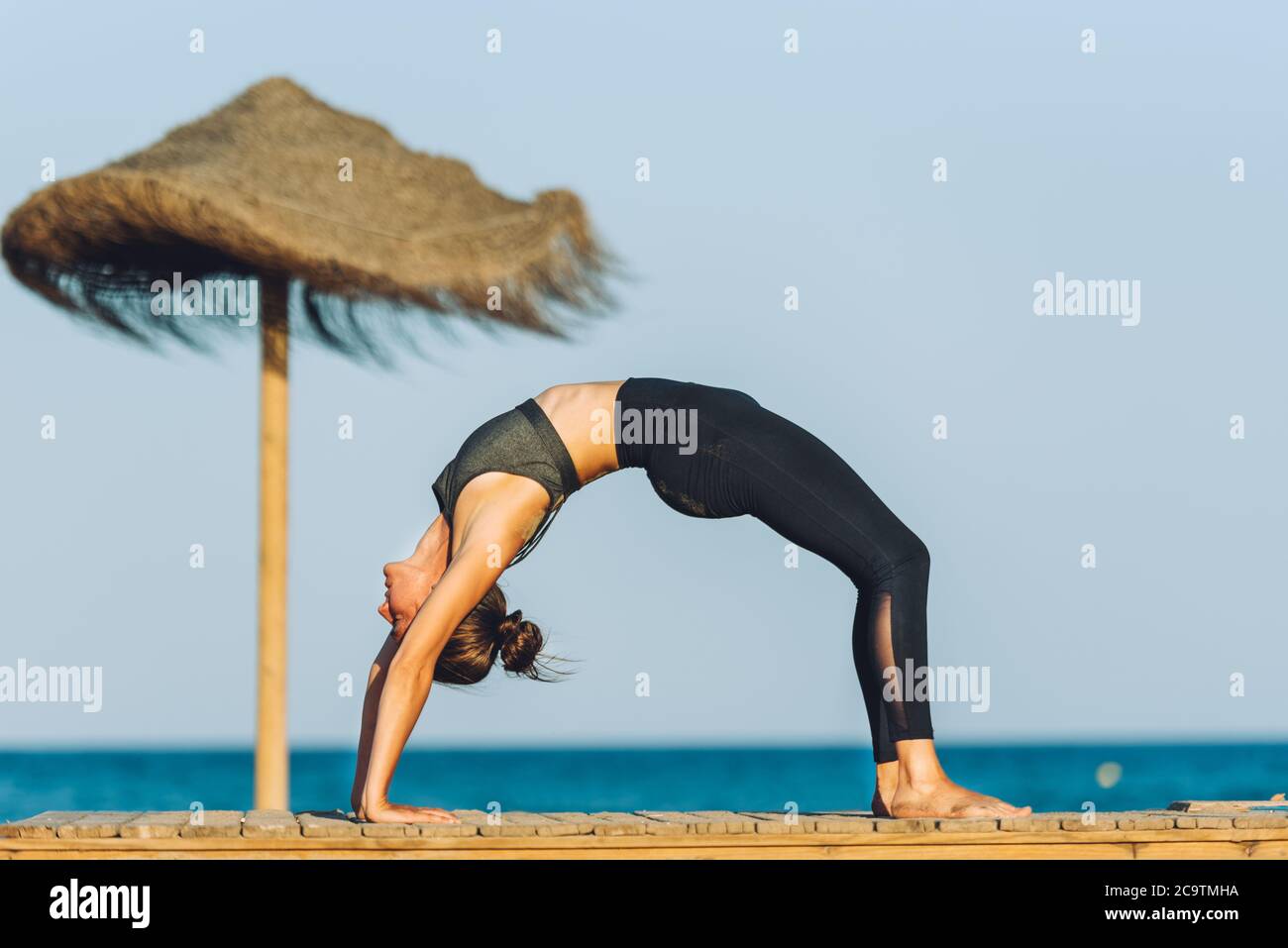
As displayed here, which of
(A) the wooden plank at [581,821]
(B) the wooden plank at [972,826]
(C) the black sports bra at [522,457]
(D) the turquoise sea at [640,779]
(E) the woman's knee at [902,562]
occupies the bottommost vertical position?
(D) the turquoise sea at [640,779]

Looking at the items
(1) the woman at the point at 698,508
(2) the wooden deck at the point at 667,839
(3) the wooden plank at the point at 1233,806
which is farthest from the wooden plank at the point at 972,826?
(3) the wooden plank at the point at 1233,806

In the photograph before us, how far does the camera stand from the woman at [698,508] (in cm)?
642

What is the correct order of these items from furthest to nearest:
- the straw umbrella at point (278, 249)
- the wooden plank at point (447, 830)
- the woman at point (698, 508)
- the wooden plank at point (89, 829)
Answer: the straw umbrella at point (278, 249)
the woman at point (698, 508)
the wooden plank at point (89, 829)
the wooden plank at point (447, 830)

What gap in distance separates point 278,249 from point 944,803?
12.3 feet

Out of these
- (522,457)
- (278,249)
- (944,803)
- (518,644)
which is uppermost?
(278,249)

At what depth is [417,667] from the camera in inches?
244

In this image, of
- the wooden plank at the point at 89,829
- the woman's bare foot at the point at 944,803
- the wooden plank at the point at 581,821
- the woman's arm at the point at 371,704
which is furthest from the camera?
the woman's arm at the point at 371,704

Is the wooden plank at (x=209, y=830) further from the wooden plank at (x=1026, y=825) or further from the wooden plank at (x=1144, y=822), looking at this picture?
the wooden plank at (x=1144, y=822)

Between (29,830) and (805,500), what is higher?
(805,500)

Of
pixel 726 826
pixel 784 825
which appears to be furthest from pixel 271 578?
pixel 784 825

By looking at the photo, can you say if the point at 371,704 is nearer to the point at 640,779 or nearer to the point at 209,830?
the point at 209,830
